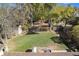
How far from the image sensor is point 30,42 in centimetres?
830

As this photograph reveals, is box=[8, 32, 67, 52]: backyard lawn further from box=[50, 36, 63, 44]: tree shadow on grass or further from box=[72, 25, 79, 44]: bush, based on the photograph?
box=[72, 25, 79, 44]: bush

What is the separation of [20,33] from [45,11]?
22.2 inches

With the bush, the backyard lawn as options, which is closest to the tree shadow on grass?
the backyard lawn

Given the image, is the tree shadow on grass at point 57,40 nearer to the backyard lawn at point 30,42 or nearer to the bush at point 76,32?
the backyard lawn at point 30,42

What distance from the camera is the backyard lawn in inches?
326

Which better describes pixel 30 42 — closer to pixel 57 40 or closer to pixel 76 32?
pixel 57 40

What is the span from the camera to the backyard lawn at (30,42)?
27.2ft

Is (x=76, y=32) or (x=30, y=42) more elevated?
(x=76, y=32)

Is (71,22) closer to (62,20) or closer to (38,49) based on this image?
(62,20)

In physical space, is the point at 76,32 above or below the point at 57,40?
above

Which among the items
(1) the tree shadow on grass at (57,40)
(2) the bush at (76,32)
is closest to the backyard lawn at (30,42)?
(1) the tree shadow on grass at (57,40)

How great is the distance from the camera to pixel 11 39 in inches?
328

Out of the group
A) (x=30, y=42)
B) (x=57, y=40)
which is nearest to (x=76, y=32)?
(x=57, y=40)

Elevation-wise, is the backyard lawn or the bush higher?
the bush
